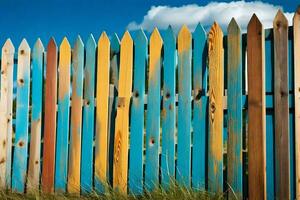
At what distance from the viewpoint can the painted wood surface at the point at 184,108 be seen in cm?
467

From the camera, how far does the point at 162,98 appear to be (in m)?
4.88

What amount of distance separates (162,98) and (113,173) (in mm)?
991

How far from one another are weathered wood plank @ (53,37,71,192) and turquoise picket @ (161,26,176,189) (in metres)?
1.29

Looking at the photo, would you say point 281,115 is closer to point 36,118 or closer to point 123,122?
point 123,122

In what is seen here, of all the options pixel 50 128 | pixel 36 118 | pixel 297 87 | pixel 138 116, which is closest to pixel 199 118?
pixel 138 116

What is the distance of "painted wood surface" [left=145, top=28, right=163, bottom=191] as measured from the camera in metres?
4.83

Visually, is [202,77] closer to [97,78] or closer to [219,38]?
[219,38]

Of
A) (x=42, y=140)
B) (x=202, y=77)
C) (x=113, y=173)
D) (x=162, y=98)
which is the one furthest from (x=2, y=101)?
(x=202, y=77)

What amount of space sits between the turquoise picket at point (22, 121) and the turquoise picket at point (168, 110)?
1.98 metres

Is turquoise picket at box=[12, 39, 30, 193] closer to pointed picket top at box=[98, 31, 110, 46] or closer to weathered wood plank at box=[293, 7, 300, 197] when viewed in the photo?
pointed picket top at box=[98, 31, 110, 46]

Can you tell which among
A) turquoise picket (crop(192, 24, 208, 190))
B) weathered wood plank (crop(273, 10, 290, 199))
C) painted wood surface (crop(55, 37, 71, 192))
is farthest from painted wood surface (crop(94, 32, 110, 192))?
weathered wood plank (crop(273, 10, 290, 199))

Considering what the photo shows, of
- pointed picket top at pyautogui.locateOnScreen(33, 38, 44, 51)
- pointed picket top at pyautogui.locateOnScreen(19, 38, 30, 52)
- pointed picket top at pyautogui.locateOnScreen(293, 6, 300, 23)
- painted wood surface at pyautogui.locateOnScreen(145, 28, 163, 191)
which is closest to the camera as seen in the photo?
pointed picket top at pyautogui.locateOnScreen(293, 6, 300, 23)

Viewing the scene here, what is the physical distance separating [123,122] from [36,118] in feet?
4.24

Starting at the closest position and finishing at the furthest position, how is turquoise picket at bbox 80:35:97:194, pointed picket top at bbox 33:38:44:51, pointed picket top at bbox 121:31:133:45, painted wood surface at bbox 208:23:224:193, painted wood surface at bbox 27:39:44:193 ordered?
painted wood surface at bbox 208:23:224:193 < pointed picket top at bbox 121:31:133:45 < turquoise picket at bbox 80:35:97:194 < painted wood surface at bbox 27:39:44:193 < pointed picket top at bbox 33:38:44:51
